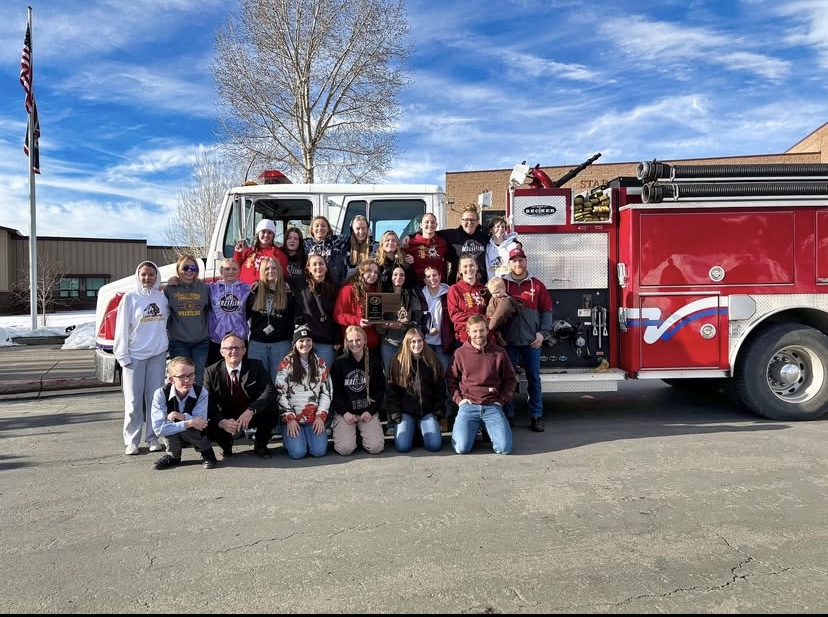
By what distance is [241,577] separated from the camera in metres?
3.05

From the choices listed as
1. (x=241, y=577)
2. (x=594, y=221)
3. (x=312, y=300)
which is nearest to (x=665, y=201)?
(x=594, y=221)

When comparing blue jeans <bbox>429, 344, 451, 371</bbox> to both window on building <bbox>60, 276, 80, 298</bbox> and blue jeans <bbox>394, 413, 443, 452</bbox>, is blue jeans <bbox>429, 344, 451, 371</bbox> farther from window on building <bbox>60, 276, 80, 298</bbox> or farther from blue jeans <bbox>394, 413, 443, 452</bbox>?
window on building <bbox>60, 276, 80, 298</bbox>

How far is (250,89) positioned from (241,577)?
61.6ft

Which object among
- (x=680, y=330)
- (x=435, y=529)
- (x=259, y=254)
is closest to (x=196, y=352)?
(x=259, y=254)

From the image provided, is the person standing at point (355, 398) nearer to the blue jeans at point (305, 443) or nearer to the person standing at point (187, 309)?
the blue jeans at point (305, 443)

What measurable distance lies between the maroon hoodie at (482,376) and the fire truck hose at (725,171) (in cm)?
256

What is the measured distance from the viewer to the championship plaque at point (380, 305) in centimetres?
563

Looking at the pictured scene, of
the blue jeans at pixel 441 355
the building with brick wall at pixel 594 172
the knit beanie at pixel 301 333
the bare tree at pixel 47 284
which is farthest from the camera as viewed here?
the bare tree at pixel 47 284

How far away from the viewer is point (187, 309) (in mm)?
5602

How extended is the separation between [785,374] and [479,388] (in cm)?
363

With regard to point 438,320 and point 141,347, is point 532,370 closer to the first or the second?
point 438,320

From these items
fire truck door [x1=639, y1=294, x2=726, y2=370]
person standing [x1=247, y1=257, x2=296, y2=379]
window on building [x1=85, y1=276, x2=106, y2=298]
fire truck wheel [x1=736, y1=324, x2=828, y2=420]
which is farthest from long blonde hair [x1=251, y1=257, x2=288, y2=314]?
window on building [x1=85, y1=276, x2=106, y2=298]

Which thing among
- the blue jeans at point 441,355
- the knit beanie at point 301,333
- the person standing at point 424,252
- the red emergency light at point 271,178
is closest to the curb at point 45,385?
the red emergency light at point 271,178

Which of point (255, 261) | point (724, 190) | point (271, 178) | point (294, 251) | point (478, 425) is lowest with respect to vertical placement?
point (478, 425)
